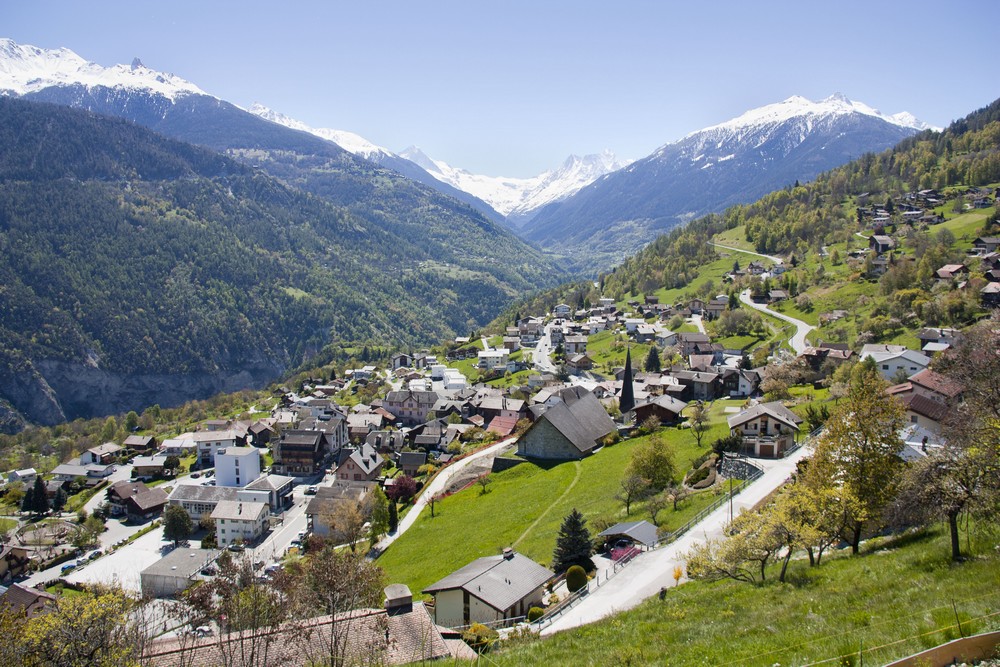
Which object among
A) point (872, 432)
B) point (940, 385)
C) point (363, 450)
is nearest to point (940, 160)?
point (940, 385)

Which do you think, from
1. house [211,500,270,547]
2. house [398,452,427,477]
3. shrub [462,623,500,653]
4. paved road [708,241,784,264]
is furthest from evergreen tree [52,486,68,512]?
paved road [708,241,784,264]

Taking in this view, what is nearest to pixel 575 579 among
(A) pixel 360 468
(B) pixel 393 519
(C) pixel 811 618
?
(C) pixel 811 618

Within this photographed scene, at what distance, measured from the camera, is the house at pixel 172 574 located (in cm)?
4780

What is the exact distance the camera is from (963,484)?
15.9 m

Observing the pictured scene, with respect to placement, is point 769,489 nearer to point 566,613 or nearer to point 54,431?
point 566,613

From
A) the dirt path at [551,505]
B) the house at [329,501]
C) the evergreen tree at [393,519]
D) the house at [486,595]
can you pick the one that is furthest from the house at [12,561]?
the house at [486,595]

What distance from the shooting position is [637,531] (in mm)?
30547

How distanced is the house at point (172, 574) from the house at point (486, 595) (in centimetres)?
2947

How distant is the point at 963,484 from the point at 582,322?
381ft

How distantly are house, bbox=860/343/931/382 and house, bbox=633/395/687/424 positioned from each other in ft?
58.6

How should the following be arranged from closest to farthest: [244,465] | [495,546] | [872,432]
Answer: [872,432] → [495,546] → [244,465]

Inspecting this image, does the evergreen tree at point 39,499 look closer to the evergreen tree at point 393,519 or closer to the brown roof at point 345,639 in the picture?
the evergreen tree at point 393,519

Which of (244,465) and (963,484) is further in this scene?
(244,465)

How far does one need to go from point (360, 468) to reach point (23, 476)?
187ft
